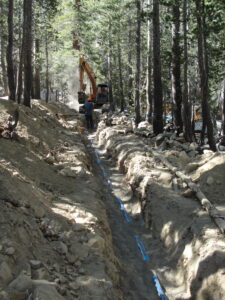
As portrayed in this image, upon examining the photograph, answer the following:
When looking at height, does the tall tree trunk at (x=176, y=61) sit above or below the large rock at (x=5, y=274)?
above

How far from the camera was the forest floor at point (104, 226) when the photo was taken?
5492mm

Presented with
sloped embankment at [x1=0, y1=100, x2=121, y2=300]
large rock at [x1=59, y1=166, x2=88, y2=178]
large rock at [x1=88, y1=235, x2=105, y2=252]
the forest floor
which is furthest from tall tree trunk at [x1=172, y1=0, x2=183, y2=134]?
large rock at [x1=88, y1=235, x2=105, y2=252]

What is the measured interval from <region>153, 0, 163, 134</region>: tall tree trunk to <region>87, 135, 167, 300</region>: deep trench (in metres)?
4.11

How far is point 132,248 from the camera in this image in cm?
854

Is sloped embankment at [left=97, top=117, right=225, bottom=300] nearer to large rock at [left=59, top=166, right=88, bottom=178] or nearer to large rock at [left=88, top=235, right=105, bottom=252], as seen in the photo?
large rock at [left=88, top=235, right=105, bottom=252]

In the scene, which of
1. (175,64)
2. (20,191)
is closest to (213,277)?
(20,191)

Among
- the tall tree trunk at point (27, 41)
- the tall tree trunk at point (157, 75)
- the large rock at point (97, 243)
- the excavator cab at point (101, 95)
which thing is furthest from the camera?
the excavator cab at point (101, 95)

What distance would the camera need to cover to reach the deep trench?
697cm

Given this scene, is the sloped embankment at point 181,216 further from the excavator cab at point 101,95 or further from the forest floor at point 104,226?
the excavator cab at point 101,95

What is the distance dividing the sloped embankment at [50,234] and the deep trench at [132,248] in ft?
1.51

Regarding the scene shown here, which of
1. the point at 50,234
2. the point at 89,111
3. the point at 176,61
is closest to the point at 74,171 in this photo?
the point at 50,234

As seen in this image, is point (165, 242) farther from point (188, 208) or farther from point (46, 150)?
point (46, 150)

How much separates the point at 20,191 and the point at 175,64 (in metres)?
10.9

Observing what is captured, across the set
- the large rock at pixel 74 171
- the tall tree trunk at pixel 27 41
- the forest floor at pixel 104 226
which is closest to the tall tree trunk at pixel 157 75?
the forest floor at pixel 104 226
